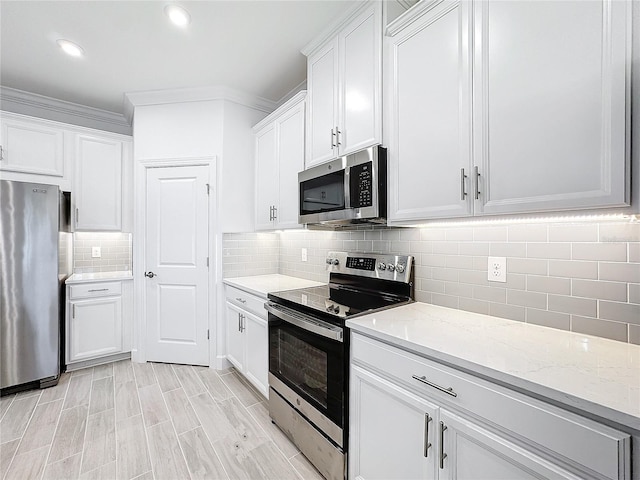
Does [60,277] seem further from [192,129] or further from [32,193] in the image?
[192,129]

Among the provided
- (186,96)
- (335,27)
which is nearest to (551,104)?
(335,27)

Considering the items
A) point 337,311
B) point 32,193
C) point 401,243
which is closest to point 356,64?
point 401,243

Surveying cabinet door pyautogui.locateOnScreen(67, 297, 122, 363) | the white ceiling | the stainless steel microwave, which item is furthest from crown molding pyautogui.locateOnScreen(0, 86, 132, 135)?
the stainless steel microwave

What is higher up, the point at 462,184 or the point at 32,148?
the point at 32,148

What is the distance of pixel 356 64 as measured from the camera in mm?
1778

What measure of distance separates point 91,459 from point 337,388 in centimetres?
154

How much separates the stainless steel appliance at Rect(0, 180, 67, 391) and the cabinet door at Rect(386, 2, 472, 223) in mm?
2850

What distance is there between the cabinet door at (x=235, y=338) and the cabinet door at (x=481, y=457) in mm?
1830

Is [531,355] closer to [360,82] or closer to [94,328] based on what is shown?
[360,82]

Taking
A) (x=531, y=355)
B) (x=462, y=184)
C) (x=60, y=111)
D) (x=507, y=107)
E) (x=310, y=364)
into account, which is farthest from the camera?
(x=60, y=111)

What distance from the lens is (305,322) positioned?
1.62 meters

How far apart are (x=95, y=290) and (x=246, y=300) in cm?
164

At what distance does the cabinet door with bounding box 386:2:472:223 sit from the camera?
50.6 inches

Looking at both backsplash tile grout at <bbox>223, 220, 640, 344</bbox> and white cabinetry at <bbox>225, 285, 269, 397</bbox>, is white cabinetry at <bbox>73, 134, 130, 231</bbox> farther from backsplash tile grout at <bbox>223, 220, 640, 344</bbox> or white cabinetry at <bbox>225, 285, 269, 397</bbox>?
backsplash tile grout at <bbox>223, 220, 640, 344</bbox>
